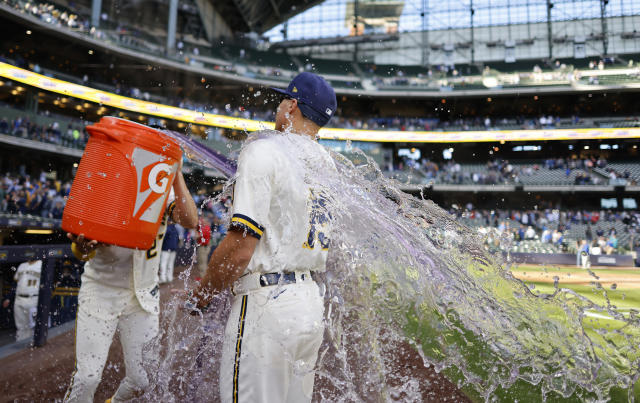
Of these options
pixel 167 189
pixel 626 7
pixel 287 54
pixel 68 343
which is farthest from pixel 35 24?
pixel 626 7

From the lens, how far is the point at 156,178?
2.15 meters

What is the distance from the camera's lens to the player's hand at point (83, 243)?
6.78 feet

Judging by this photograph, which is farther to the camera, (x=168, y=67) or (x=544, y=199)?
(x=544, y=199)

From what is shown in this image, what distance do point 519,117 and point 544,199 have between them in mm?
7066

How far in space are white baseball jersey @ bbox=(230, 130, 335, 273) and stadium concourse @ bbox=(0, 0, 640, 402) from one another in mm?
12391

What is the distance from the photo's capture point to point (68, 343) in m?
5.09

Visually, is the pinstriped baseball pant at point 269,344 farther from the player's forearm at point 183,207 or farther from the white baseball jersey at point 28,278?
the white baseball jersey at point 28,278

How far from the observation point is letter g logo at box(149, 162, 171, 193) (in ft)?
6.99

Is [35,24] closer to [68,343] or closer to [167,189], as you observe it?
[68,343]

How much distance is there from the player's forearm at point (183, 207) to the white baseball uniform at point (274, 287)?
99 centimetres

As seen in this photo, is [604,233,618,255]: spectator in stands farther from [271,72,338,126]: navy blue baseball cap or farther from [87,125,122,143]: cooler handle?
[87,125,122,143]: cooler handle

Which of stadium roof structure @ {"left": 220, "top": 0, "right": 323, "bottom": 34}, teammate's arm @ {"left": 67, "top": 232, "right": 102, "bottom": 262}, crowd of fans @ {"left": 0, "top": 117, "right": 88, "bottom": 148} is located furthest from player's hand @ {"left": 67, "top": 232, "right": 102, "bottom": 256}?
stadium roof structure @ {"left": 220, "top": 0, "right": 323, "bottom": 34}

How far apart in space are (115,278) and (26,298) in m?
4.36

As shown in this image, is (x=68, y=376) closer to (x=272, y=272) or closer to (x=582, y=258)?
(x=272, y=272)
